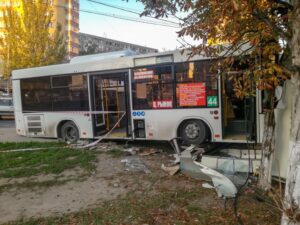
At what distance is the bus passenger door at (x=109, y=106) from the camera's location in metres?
10.6

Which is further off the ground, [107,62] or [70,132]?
[107,62]

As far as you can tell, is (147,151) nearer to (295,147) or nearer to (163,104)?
(163,104)

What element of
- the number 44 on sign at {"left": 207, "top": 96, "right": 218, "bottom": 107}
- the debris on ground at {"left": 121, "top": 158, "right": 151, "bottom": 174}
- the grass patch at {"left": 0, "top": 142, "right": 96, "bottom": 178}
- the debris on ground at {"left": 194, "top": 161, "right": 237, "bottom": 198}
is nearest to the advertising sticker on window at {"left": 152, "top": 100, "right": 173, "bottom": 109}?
the number 44 on sign at {"left": 207, "top": 96, "right": 218, "bottom": 107}

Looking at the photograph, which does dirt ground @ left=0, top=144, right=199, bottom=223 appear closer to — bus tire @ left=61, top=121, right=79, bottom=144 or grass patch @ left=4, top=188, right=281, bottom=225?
grass patch @ left=4, top=188, right=281, bottom=225

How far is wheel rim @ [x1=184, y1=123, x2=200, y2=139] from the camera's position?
8.71 metres

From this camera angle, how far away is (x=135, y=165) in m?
7.48

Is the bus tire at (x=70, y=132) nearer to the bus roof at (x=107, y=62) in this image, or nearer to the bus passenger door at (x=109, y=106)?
the bus passenger door at (x=109, y=106)

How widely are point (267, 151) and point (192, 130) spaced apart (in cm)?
355

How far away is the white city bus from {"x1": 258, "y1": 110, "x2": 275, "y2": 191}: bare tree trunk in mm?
2163

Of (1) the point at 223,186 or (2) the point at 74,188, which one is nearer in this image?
(1) the point at 223,186

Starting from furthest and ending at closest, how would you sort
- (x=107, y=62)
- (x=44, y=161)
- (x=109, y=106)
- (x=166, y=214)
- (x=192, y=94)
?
(x=109, y=106) < (x=107, y=62) < (x=192, y=94) < (x=44, y=161) < (x=166, y=214)

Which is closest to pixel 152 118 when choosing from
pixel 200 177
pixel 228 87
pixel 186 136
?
pixel 186 136

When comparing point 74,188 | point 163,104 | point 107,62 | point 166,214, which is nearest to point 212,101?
point 163,104

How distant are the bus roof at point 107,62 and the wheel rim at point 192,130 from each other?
1844 millimetres
